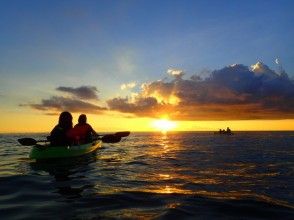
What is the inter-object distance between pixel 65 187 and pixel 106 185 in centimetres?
163

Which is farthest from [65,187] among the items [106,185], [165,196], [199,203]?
[199,203]

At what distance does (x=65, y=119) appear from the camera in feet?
73.7

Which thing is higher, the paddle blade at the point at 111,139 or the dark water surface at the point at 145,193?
the paddle blade at the point at 111,139

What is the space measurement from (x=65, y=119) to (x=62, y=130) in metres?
0.79

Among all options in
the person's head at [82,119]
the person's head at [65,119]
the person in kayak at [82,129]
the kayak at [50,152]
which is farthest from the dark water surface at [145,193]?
the person's head at [82,119]

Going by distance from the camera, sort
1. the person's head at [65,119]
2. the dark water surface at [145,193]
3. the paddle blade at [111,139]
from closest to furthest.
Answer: the dark water surface at [145,193] < the person's head at [65,119] < the paddle blade at [111,139]

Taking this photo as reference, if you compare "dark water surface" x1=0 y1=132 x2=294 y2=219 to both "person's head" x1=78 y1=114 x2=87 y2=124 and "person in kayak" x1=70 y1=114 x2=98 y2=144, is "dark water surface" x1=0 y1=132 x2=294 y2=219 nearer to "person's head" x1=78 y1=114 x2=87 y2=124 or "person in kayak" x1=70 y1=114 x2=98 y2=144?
"person in kayak" x1=70 y1=114 x2=98 y2=144

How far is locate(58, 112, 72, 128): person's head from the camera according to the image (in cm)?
2233

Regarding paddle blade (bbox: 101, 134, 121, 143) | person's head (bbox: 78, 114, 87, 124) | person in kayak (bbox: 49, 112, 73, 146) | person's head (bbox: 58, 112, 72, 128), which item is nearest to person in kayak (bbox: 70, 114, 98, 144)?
person's head (bbox: 78, 114, 87, 124)

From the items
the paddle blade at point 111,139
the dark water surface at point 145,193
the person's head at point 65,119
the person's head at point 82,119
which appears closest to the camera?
the dark water surface at point 145,193

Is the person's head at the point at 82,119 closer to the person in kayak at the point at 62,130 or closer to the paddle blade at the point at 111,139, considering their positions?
the paddle blade at the point at 111,139

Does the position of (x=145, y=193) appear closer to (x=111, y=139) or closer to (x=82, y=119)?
(x=82, y=119)

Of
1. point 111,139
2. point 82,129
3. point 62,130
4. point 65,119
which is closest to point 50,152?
point 62,130

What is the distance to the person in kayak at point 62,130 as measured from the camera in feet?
73.4
